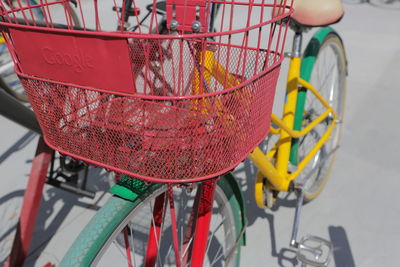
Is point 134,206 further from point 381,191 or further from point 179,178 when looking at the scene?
point 381,191

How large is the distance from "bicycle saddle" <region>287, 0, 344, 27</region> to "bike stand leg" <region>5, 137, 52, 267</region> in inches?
39.1

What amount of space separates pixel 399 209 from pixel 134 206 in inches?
58.6

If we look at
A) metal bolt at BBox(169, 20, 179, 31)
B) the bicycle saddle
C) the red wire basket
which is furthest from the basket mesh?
the bicycle saddle

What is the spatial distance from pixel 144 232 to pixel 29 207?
525 millimetres

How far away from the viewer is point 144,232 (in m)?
1.51

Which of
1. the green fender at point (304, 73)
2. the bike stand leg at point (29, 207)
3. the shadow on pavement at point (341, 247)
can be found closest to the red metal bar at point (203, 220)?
the bike stand leg at point (29, 207)

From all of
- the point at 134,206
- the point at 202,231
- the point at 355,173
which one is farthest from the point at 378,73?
the point at 134,206

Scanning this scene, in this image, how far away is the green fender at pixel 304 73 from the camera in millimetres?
1469

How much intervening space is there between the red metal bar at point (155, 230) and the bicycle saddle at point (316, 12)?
82cm

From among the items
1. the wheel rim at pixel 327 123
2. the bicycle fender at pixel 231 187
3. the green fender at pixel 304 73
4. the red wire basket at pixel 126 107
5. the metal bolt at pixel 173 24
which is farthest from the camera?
the wheel rim at pixel 327 123

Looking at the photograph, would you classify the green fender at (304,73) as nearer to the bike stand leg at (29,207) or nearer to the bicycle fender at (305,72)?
the bicycle fender at (305,72)

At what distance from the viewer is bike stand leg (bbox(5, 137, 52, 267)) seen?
1.13m

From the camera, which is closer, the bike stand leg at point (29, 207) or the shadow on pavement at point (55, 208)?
the bike stand leg at point (29, 207)

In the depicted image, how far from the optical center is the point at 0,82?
254 cm
